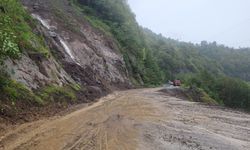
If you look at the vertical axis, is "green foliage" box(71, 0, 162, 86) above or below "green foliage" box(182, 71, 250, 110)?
above

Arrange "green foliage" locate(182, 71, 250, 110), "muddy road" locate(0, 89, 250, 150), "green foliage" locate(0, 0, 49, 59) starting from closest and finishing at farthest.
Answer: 1. "muddy road" locate(0, 89, 250, 150)
2. "green foliage" locate(0, 0, 49, 59)
3. "green foliage" locate(182, 71, 250, 110)

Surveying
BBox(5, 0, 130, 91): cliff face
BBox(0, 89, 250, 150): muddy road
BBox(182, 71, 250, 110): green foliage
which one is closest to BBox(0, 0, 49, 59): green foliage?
BBox(5, 0, 130, 91): cliff face

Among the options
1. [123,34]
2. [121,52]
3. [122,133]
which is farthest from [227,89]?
[122,133]

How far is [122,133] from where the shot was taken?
1683 cm

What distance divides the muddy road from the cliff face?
4.09 meters

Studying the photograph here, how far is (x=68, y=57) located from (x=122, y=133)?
71.3 feet

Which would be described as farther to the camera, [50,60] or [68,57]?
[68,57]

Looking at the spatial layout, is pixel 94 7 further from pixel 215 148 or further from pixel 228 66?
pixel 228 66

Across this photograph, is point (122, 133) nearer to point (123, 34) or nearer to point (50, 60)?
point (50, 60)

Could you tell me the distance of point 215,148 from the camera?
1595 cm

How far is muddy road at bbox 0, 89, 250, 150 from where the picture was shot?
1430cm

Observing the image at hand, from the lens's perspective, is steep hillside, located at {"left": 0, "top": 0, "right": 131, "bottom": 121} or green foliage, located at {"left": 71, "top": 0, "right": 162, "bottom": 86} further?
green foliage, located at {"left": 71, "top": 0, "right": 162, "bottom": 86}

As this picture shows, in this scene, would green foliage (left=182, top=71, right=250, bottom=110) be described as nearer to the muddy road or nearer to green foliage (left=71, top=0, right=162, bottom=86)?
green foliage (left=71, top=0, right=162, bottom=86)

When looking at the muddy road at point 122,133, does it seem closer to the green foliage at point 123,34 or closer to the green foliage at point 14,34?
the green foliage at point 14,34
